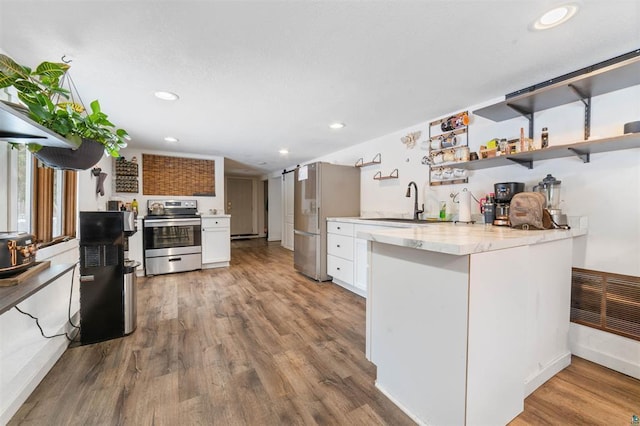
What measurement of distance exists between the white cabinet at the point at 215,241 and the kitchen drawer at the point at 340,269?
1941mm

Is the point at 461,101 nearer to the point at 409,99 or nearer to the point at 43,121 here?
the point at 409,99

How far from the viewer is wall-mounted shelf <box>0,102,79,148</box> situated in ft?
2.51

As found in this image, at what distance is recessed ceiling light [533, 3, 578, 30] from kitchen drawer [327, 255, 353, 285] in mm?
2535

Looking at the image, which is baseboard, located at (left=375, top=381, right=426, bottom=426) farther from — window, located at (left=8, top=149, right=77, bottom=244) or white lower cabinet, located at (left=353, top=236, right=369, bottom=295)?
window, located at (left=8, top=149, right=77, bottom=244)

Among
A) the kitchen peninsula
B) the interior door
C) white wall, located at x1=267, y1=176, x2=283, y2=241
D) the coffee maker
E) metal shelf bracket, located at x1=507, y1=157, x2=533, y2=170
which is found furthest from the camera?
the interior door

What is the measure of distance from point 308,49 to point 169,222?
348cm

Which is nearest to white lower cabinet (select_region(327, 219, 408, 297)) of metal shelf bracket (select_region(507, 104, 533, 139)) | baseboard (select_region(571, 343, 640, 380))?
metal shelf bracket (select_region(507, 104, 533, 139))

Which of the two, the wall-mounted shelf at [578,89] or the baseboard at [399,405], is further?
the wall-mounted shelf at [578,89]

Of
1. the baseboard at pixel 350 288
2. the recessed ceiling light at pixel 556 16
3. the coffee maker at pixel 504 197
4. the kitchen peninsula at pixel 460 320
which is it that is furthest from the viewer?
the baseboard at pixel 350 288

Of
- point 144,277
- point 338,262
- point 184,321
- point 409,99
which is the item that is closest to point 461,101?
point 409,99

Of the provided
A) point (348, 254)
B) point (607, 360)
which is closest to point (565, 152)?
point (607, 360)

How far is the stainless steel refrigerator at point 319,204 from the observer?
3.55 metres

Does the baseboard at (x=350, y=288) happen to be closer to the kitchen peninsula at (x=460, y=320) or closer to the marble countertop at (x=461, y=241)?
A: the kitchen peninsula at (x=460, y=320)

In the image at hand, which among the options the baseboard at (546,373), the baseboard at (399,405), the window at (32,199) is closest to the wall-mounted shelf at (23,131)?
the window at (32,199)
